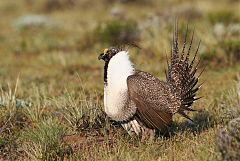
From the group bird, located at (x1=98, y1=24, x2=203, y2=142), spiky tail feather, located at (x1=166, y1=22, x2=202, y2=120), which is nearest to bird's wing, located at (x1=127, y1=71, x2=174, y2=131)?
bird, located at (x1=98, y1=24, x2=203, y2=142)

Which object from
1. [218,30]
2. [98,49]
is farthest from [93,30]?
[218,30]

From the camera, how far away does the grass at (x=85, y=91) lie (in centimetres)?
453

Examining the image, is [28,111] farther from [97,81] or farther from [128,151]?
[97,81]

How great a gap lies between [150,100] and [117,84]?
345 millimetres

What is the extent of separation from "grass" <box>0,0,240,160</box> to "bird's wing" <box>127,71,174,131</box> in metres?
0.20

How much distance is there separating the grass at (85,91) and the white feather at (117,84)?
31 cm

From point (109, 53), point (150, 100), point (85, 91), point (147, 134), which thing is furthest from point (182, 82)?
point (85, 91)

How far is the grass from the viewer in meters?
4.53

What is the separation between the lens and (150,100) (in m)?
4.69

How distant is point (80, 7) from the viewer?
19.6m

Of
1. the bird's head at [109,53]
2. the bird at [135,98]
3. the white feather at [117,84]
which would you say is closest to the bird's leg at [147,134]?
the bird at [135,98]

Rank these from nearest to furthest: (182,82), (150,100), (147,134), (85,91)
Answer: (150,100)
(147,134)
(182,82)
(85,91)

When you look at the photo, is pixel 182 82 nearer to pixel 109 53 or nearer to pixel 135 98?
pixel 135 98

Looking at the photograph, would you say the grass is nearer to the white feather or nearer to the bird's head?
the white feather
